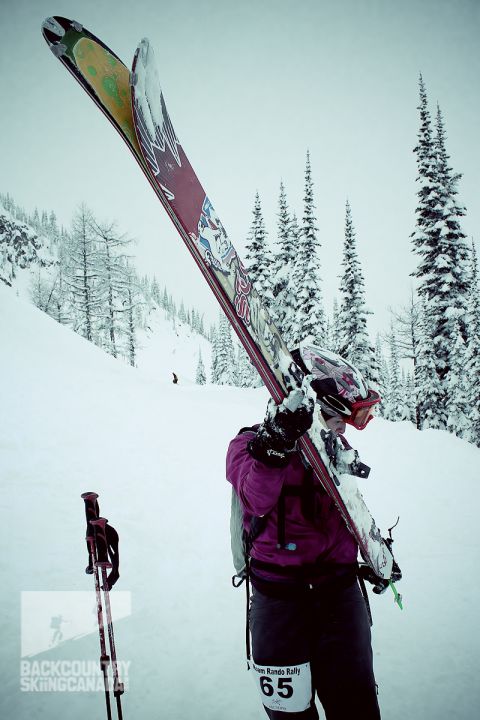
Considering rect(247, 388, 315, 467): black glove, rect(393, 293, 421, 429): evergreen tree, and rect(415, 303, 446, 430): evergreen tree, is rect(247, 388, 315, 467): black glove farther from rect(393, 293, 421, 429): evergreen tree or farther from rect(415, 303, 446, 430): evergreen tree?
rect(393, 293, 421, 429): evergreen tree

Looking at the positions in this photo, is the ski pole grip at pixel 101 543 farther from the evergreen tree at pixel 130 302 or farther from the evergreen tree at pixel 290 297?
the evergreen tree at pixel 130 302

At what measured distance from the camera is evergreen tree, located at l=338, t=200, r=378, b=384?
25547 mm

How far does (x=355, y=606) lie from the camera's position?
230 centimetres

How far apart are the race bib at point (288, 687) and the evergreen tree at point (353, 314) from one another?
79.9ft

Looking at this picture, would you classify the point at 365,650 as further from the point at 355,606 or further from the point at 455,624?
the point at 455,624

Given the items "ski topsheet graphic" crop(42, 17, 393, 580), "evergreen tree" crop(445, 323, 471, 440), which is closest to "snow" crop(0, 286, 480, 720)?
"ski topsheet graphic" crop(42, 17, 393, 580)

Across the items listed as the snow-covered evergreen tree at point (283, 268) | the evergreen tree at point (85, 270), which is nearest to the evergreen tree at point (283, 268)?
the snow-covered evergreen tree at point (283, 268)

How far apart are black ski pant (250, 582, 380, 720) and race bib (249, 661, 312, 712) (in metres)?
0.03

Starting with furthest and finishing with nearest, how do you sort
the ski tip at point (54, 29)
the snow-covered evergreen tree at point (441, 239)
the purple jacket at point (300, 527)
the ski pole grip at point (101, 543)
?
the snow-covered evergreen tree at point (441, 239), the ski pole grip at point (101, 543), the purple jacket at point (300, 527), the ski tip at point (54, 29)

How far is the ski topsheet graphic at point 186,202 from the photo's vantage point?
204 cm

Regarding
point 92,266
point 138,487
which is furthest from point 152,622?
point 92,266

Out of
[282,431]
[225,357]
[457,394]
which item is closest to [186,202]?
[282,431]

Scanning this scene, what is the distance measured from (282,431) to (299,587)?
3.80 feet

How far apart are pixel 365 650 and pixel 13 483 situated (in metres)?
6.33
